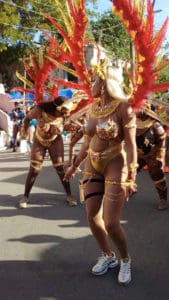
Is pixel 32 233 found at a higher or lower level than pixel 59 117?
lower

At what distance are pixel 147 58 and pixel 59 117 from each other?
2624 mm

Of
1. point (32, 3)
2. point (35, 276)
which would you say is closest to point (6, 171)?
point (35, 276)

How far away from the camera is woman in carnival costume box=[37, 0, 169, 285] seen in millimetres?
3316

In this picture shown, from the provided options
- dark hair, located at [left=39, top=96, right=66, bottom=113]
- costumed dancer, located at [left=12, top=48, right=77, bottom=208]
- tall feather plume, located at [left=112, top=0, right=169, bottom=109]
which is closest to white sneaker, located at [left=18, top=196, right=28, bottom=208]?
costumed dancer, located at [left=12, top=48, right=77, bottom=208]

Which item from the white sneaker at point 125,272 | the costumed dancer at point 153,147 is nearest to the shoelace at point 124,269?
the white sneaker at point 125,272

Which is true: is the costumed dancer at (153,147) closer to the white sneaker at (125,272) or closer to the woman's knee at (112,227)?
the white sneaker at (125,272)

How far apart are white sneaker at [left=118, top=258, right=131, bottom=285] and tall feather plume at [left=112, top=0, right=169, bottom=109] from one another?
129cm

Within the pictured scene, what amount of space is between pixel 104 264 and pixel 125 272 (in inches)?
8.7

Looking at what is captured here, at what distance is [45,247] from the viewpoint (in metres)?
4.42

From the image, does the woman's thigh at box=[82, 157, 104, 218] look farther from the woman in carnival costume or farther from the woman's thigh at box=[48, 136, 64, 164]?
the woman's thigh at box=[48, 136, 64, 164]

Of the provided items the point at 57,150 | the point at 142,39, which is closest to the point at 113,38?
the point at 57,150

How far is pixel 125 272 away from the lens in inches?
140

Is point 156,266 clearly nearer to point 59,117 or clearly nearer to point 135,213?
point 135,213

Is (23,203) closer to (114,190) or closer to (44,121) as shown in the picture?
(44,121)
